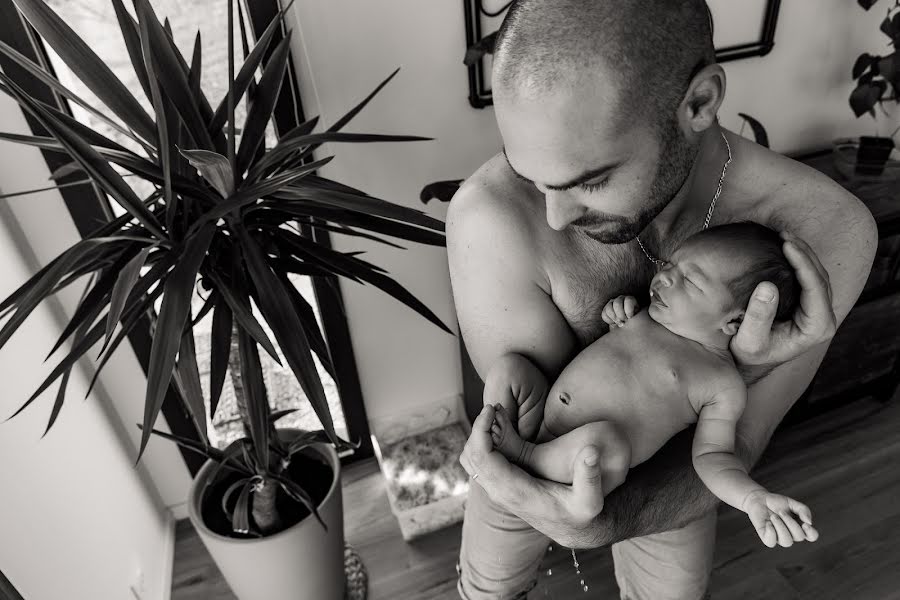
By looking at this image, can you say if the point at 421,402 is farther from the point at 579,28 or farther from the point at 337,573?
the point at 579,28

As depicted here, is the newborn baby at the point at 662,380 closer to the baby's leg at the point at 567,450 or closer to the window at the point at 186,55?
the baby's leg at the point at 567,450

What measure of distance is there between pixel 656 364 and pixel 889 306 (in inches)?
60.5

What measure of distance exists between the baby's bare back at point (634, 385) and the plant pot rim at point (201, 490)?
0.70 meters

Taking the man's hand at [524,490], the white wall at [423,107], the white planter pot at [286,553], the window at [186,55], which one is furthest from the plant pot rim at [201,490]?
the man's hand at [524,490]

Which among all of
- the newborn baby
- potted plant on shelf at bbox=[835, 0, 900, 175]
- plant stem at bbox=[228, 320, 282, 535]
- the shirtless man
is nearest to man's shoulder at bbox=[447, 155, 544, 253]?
the shirtless man

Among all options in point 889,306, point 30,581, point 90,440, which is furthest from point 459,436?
point 889,306

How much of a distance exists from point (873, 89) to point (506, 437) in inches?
72.0

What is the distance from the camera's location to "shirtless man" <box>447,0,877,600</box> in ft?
2.75

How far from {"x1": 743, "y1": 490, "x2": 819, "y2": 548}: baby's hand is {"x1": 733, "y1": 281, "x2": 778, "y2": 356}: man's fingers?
247 mm

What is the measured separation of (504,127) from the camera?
909 millimetres

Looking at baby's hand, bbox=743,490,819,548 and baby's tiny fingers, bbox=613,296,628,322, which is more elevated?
baby's tiny fingers, bbox=613,296,628,322

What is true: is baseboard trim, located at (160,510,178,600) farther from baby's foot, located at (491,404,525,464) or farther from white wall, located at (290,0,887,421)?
baby's foot, located at (491,404,525,464)

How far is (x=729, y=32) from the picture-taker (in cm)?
197

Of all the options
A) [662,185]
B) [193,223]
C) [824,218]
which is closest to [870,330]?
[824,218]
